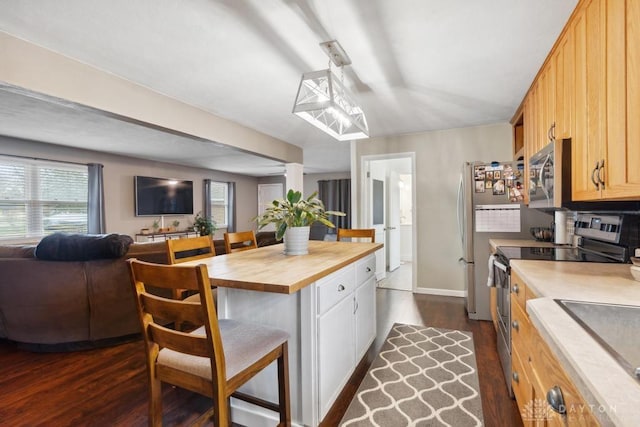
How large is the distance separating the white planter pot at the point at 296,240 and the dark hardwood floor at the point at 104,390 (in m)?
0.94

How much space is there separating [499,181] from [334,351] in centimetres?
247

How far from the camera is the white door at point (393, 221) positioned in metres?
5.40

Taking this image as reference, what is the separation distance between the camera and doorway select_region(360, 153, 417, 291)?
175 inches

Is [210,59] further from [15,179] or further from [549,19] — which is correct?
[15,179]

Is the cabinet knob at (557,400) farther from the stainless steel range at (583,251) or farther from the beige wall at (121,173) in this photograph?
the beige wall at (121,173)

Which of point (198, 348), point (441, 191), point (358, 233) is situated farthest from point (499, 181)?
point (198, 348)

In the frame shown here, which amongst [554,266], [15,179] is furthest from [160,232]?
[554,266]

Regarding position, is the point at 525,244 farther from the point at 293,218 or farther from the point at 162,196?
the point at 162,196

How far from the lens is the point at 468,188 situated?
3.16 meters

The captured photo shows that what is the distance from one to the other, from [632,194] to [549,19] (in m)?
1.22

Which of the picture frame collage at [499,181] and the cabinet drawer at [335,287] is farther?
the picture frame collage at [499,181]

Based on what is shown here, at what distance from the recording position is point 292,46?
199cm

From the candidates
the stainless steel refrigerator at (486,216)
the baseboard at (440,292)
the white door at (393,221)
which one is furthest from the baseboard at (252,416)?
the white door at (393,221)

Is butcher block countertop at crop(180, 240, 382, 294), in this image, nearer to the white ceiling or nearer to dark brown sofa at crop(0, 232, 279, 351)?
dark brown sofa at crop(0, 232, 279, 351)
